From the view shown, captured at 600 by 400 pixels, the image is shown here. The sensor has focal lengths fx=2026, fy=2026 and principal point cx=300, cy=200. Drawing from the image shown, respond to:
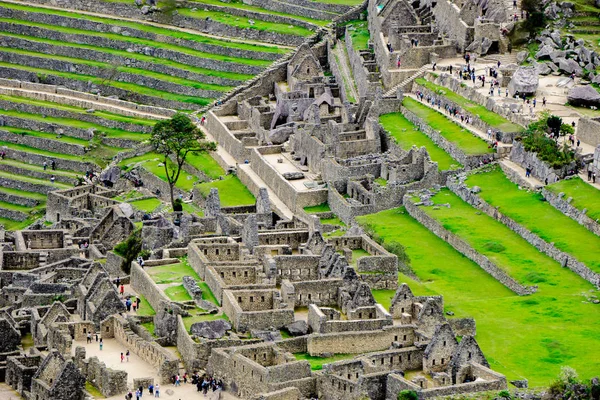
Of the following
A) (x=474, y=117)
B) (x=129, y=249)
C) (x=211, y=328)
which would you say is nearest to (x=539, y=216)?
(x=474, y=117)

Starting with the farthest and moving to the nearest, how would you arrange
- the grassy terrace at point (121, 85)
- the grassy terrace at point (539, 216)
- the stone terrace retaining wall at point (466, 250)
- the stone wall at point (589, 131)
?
the grassy terrace at point (121, 85)
the stone wall at point (589, 131)
the grassy terrace at point (539, 216)
the stone terrace retaining wall at point (466, 250)

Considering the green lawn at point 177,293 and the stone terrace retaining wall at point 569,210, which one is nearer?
the green lawn at point 177,293

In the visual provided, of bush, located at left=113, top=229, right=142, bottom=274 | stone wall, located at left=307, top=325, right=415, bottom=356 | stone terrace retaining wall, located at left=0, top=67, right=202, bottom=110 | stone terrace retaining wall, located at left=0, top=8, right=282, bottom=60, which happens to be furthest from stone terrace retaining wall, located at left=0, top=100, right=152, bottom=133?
stone wall, located at left=307, top=325, right=415, bottom=356

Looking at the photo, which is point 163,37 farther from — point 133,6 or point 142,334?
point 142,334

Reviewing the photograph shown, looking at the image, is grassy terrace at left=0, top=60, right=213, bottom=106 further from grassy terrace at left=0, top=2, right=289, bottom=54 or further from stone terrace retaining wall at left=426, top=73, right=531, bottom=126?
stone terrace retaining wall at left=426, top=73, right=531, bottom=126

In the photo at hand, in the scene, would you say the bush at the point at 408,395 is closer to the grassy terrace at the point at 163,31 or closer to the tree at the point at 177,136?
the tree at the point at 177,136

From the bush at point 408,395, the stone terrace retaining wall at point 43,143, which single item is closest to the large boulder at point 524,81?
the stone terrace retaining wall at point 43,143
